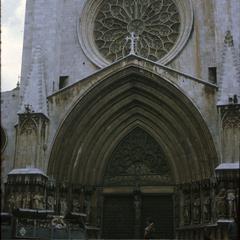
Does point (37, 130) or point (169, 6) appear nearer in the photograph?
point (37, 130)

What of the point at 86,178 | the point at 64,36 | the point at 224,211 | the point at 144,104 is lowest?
the point at 224,211

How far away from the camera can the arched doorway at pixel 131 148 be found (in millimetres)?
16672

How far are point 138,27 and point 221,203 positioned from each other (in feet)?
26.2

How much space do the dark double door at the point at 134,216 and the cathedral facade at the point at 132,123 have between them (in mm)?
33

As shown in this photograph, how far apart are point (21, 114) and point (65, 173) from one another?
7.88 feet

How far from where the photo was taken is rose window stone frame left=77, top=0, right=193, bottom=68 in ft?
60.8

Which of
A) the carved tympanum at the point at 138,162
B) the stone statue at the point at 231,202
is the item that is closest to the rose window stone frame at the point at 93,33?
the carved tympanum at the point at 138,162

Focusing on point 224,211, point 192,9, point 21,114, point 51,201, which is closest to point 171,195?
point 224,211

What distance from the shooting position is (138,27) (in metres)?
19.5

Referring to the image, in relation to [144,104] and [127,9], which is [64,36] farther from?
[144,104]

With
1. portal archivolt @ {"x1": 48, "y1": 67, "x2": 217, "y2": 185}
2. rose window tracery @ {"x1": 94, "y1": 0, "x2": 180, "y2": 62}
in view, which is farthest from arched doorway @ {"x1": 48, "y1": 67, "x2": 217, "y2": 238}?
rose window tracery @ {"x1": 94, "y1": 0, "x2": 180, "y2": 62}

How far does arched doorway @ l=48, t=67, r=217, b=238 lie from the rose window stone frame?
183 centimetres

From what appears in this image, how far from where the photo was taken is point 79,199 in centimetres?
1703

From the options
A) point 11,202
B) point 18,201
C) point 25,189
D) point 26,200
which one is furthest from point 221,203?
point 11,202
